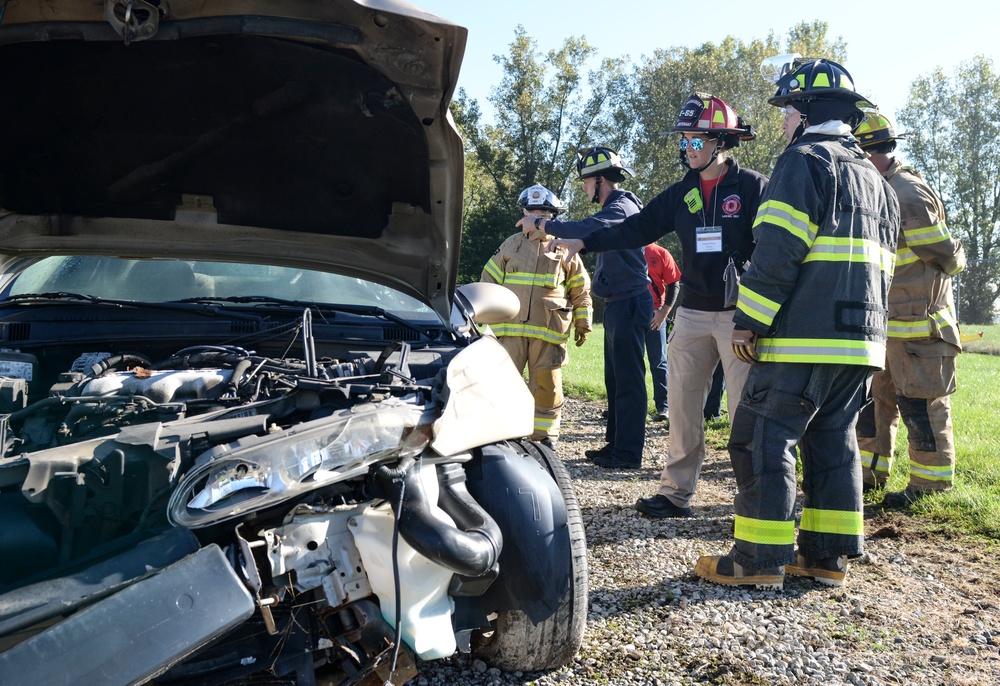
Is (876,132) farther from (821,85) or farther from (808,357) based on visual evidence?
(808,357)

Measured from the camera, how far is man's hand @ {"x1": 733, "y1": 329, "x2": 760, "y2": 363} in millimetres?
3482

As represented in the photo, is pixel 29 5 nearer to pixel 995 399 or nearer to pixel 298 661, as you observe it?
pixel 298 661

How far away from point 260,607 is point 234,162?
6.47ft

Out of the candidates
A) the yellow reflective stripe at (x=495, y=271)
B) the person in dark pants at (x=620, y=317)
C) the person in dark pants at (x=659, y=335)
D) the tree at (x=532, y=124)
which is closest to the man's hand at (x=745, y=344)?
the person in dark pants at (x=620, y=317)

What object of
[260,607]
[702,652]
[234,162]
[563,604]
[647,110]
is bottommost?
[702,652]

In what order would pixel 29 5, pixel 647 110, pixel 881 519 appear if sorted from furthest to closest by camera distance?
pixel 647 110 → pixel 881 519 → pixel 29 5

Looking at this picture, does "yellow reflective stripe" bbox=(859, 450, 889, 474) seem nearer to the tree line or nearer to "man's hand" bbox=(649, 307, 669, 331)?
"man's hand" bbox=(649, 307, 669, 331)

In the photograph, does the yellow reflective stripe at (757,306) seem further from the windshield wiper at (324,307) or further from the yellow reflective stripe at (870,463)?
the yellow reflective stripe at (870,463)

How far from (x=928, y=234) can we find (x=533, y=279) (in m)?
2.55

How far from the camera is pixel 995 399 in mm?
8141

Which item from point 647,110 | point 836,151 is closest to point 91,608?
point 836,151

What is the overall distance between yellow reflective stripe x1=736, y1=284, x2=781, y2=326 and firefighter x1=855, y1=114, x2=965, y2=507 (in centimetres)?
164

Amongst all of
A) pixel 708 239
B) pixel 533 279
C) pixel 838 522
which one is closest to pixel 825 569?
pixel 838 522

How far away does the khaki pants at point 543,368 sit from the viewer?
569 centimetres
